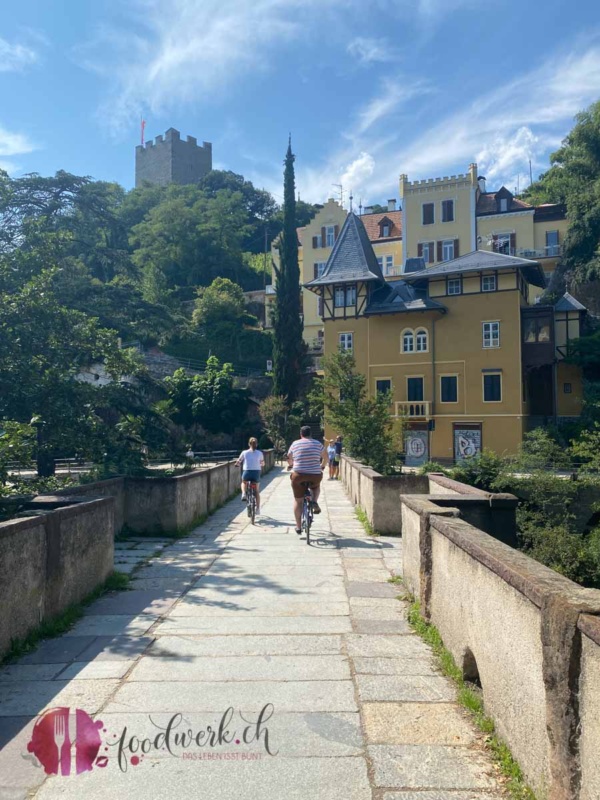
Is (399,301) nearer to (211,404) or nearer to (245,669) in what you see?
(211,404)

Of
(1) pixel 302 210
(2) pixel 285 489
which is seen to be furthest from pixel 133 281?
(1) pixel 302 210

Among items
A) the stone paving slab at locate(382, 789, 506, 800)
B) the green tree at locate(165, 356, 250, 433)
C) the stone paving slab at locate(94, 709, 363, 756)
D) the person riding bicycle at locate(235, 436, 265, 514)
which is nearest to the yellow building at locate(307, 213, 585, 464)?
the green tree at locate(165, 356, 250, 433)

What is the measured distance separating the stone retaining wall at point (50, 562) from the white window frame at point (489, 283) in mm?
33953

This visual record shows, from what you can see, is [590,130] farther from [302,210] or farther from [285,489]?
[285,489]

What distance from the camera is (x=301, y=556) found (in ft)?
28.5

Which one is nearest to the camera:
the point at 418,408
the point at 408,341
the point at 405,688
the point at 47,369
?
the point at 405,688

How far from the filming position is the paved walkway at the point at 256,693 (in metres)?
3.07

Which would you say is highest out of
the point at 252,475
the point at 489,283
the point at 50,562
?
the point at 489,283

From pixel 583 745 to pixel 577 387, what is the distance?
41.3 m

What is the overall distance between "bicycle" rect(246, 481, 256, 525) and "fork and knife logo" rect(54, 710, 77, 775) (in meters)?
8.36

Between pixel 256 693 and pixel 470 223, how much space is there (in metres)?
Answer: 50.0

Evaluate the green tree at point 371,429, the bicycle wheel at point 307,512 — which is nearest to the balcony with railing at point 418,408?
the green tree at point 371,429

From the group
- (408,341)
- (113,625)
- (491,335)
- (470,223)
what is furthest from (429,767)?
(470,223)

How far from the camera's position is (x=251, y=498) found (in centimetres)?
1224
